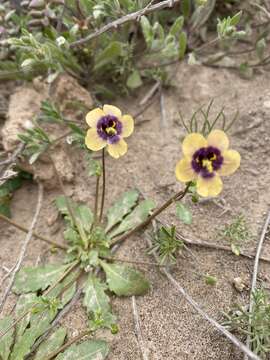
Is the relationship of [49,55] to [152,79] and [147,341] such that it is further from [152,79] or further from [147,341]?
[147,341]

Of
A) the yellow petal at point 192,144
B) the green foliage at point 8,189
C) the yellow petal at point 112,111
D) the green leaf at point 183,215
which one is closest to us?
the yellow petal at point 192,144

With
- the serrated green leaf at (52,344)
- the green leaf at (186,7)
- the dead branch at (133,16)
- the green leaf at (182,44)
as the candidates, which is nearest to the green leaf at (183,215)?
the serrated green leaf at (52,344)

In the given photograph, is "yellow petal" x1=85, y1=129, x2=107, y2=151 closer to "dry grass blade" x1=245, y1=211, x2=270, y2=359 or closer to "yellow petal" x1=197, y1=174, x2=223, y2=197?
"yellow petal" x1=197, y1=174, x2=223, y2=197

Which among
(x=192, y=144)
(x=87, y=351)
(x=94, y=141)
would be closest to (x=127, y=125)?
(x=94, y=141)

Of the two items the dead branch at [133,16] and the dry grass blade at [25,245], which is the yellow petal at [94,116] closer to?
the dead branch at [133,16]

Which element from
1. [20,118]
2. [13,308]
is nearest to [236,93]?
[20,118]

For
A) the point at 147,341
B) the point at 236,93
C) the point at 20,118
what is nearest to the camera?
the point at 147,341

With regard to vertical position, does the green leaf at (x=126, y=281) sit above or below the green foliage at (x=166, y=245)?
below
